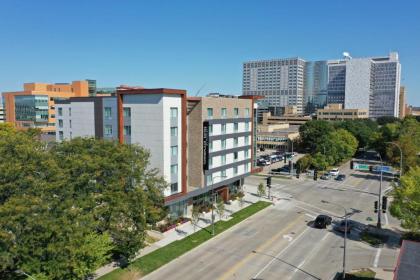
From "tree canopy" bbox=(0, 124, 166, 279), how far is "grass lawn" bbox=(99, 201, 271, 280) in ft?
6.01

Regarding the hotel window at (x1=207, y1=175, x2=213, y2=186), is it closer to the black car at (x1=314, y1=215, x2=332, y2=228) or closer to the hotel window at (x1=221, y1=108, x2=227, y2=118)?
the hotel window at (x1=221, y1=108, x2=227, y2=118)

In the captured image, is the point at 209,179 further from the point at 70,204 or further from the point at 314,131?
the point at 314,131

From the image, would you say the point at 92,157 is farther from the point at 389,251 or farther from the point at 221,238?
the point at 389,251

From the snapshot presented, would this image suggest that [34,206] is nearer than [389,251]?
Yes

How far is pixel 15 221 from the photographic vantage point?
25.5 m

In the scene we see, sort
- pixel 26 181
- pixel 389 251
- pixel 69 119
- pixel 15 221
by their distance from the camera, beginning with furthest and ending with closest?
pixel 69 119 → pixel 389 251 → pixel 26 181 → pixel 15 221

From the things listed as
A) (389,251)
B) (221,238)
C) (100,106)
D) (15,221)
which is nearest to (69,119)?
(100,106)

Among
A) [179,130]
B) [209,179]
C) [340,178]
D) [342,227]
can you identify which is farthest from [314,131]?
[179,130]

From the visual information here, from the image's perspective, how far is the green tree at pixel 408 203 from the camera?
38781mm

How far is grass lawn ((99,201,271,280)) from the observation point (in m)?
35.6

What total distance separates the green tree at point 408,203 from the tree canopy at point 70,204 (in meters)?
27.8

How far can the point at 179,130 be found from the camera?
49.5 meters

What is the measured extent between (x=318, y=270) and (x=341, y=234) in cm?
1271

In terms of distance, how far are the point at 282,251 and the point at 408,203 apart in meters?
15.6
